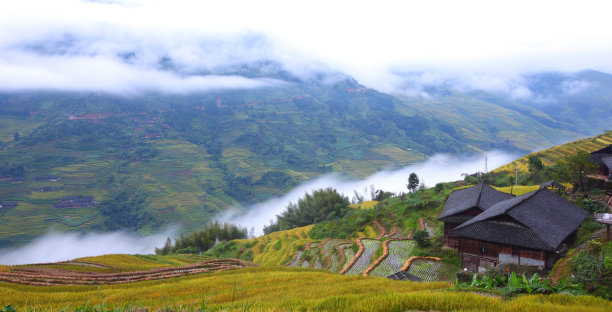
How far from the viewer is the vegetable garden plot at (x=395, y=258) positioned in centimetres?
2342

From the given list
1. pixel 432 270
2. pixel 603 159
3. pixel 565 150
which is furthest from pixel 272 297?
pixel 565 150

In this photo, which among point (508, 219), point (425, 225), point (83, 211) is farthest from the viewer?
point (83, 211)

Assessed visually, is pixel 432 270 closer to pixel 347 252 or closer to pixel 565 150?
pixel 347 252

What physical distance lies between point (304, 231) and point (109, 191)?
138961 millimetres

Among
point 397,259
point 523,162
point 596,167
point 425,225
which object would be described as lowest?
point 397,259

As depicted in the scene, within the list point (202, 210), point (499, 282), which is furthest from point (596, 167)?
point (202, 210)

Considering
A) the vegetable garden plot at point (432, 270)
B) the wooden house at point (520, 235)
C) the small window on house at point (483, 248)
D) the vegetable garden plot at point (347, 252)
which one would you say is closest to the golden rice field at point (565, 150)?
the vegetable garden plot at point (347, 252)

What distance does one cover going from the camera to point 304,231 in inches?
2189

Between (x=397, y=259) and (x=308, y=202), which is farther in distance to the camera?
(x=308, y=202)

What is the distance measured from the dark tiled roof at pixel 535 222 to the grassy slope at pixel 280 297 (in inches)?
547

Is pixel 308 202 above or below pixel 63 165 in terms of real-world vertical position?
below

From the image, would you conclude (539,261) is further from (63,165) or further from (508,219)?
(63,165)

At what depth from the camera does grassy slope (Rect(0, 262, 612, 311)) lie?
18.2ft

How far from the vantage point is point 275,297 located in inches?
330
